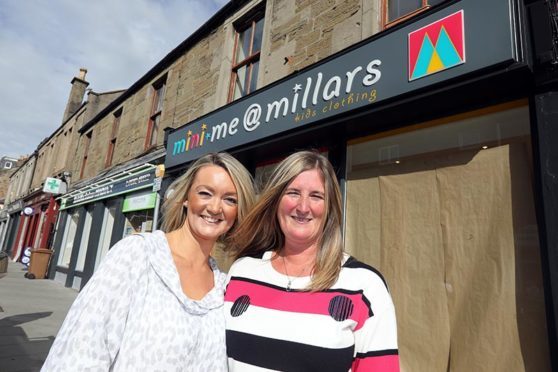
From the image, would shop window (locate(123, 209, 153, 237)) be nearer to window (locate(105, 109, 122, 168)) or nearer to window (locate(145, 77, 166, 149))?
window (locate(145, 77, 166, 149))

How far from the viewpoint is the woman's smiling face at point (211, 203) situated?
5.74 feet

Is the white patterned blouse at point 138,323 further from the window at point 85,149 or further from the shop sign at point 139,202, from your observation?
the window at point 85,149

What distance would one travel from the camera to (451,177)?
3.04m

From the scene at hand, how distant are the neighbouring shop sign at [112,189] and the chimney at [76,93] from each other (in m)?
8.40

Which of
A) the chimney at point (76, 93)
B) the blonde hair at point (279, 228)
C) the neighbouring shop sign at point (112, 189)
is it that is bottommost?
the blonde hair at point (279, 228)

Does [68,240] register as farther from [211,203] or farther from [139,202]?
[211,203]

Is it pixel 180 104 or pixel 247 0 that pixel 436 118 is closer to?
pixel 247 0

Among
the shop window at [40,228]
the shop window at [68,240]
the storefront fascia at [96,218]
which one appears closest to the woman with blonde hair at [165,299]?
the storefront fascia at [96,218]

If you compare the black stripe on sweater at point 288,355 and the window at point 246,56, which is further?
the window at point 246,56

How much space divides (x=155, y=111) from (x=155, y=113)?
21 cm

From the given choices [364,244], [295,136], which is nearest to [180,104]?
[295,136]

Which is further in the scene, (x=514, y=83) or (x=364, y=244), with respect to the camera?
(x=364, y=244)

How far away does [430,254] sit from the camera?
3020mm

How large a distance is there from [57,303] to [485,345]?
8778mm
